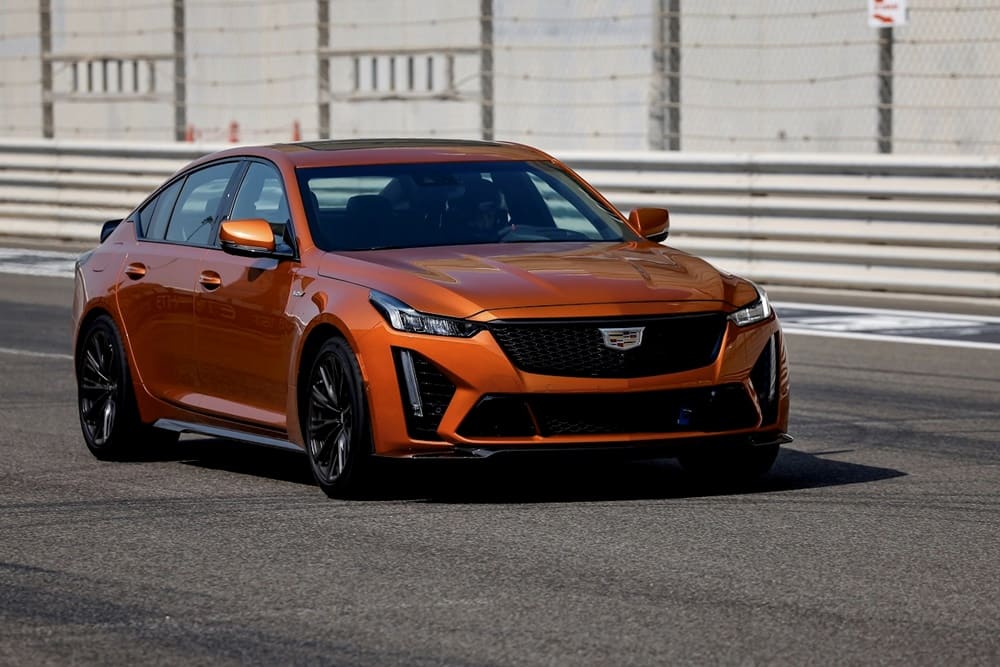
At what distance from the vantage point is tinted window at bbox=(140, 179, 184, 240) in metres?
10.3

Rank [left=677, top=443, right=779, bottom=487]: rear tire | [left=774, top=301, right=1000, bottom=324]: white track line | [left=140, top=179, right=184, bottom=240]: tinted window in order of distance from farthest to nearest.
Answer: [left=774, top=301, right=1000, bottom=324]: white track line, [left=140, top=179, right=184, bottom=240]: tinted window, [left=677, top=443, right=779, bottom=487]: rear tire

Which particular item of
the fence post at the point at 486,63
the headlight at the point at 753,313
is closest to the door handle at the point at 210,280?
the headlight at the point at 753,313

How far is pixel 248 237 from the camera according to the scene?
353 inches

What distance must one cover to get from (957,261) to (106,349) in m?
8.66

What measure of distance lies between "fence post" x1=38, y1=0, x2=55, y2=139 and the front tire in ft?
57.9

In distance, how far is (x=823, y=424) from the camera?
10852 mm

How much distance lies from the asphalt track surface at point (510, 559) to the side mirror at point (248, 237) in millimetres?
958

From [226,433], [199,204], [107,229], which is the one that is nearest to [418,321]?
[226,433]

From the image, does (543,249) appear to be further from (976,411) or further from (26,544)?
(976,411)

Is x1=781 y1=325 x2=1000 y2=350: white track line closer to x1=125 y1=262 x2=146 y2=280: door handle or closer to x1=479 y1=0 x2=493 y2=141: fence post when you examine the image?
x1=479 y1=0 x2=493 y2=141: fence post

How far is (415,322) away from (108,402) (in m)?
2.55

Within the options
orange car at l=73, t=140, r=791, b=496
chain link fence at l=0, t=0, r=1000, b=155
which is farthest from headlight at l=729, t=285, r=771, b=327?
chain link fence at l=0, t=0, r=1000, b=155

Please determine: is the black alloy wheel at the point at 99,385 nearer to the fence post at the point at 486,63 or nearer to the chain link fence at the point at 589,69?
the chain link fence at the point at 589,69

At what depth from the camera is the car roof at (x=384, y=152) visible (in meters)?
9.57
